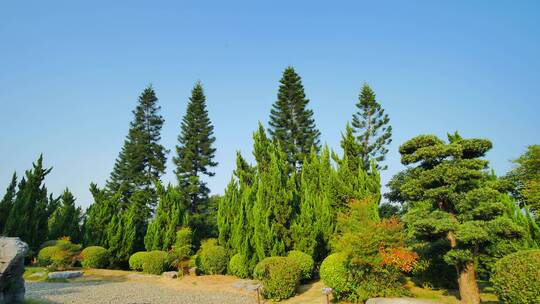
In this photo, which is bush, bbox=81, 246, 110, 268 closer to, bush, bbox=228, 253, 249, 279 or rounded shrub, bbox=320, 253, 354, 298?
bush, bbox=228, 253, 249, 279

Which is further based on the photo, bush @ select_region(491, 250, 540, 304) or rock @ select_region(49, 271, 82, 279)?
rock @ select_region(49, 271, 82, 279)

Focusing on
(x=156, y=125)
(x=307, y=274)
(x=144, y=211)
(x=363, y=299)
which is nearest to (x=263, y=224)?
(x=307, y=274)

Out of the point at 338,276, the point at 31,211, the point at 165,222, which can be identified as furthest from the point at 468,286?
the point at 31,211

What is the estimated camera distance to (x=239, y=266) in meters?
15.6

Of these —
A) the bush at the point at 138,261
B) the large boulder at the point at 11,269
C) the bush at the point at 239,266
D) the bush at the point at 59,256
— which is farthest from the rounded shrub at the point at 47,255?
the large boulder at the point at 11,269

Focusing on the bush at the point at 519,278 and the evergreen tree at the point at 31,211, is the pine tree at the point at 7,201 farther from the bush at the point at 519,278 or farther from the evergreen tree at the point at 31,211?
the bush at the point at 519,278

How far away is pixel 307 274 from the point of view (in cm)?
1357

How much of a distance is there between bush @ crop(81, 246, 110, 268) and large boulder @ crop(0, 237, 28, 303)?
12.3 m

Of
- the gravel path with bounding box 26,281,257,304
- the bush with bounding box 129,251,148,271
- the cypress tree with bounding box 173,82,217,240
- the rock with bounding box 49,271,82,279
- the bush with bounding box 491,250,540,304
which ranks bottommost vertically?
the gravel path with bounding box 26,281,257,304

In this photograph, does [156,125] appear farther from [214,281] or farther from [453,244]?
[453,244]

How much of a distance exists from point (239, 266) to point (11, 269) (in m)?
9.97

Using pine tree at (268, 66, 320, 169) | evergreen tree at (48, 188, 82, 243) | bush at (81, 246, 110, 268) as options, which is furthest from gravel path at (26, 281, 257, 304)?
pine tree at (268, 66, 320, 169)

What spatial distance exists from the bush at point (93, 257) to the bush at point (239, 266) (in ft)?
26.1

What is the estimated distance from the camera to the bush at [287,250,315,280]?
532 inches
